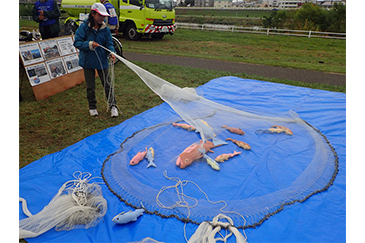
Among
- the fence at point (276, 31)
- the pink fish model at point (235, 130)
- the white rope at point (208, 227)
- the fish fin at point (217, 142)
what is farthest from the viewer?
the fence at point (276, 31)

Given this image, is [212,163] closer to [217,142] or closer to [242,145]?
[217,142]

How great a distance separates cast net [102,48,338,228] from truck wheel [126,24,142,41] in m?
9.90

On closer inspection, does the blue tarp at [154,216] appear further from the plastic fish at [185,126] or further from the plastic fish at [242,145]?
the plastic fish at [242,145]

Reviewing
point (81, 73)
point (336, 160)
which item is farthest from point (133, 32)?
point (336, 160)

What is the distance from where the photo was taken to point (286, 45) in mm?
12789

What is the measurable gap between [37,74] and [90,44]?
1.93m

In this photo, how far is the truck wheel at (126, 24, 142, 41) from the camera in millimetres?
12685

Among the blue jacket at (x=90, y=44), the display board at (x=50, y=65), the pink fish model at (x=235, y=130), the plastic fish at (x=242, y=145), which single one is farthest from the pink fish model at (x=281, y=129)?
the display board at (x=50, y=65)

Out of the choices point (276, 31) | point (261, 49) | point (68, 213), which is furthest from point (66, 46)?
point (276, 31)

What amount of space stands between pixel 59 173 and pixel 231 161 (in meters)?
1.99

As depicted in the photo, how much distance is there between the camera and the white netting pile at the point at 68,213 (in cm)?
208

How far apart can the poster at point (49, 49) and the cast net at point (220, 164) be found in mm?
2750

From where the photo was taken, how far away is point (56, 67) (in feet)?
17.4

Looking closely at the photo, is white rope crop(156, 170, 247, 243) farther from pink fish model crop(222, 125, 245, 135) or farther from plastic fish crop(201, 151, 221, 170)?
pink fish model crop(222, 125, 245, 135)
